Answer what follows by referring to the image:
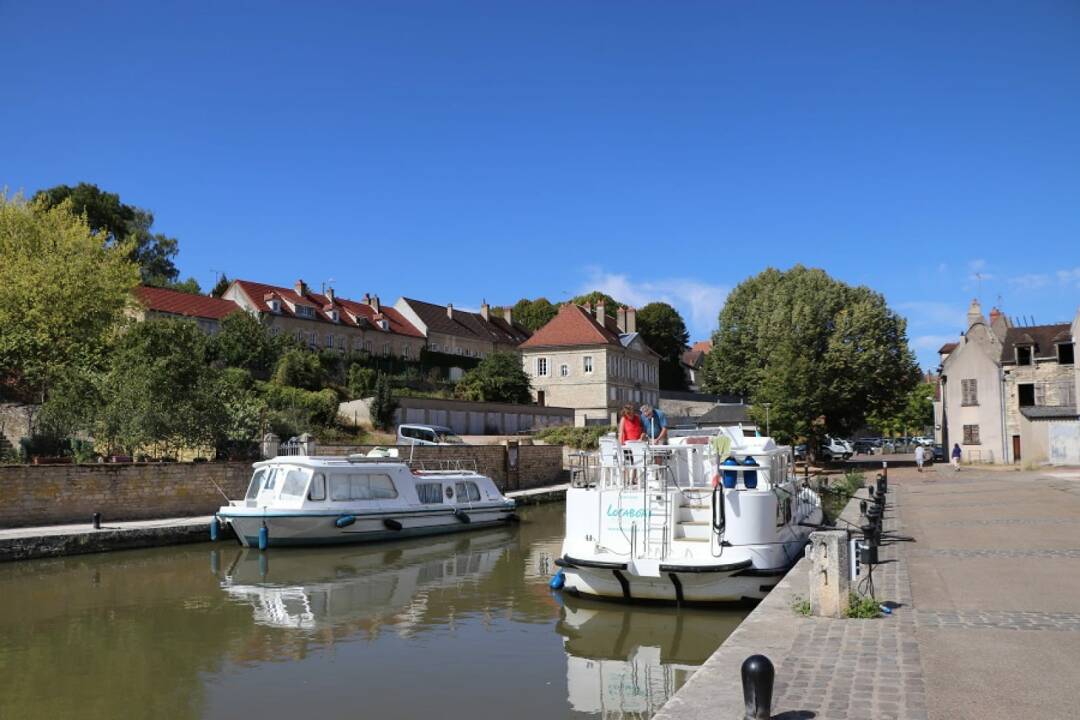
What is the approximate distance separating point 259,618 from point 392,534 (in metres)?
10.4

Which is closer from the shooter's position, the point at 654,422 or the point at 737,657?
the point at 737,657

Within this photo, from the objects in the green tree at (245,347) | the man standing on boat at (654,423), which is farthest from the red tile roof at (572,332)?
the man standing on boat at (654,423)

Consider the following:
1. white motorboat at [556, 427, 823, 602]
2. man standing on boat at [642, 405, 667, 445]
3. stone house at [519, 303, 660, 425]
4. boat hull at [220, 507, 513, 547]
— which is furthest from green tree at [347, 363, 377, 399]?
white motorboat at [556, 427, 823, 602]

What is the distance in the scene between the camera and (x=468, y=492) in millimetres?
27875

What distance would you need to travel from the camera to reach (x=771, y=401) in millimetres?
46188

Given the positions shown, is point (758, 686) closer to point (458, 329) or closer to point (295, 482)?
point (295, 482)

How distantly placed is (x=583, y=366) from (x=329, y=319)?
62.4ft

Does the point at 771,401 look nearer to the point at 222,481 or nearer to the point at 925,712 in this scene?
the point at 222,481

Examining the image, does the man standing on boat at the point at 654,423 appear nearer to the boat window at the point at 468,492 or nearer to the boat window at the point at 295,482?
the boat window at the point at 295,482

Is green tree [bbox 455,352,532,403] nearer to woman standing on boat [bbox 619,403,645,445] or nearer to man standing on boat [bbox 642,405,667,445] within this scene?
man standing on boat [bbox 642,405,667,445]

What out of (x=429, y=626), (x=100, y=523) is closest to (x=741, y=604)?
(x=429, y=626)

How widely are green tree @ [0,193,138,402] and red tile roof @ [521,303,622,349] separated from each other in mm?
33545

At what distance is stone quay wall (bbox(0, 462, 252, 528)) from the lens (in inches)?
842

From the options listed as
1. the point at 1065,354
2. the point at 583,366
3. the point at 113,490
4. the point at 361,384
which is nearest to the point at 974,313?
the point at 1065,354
